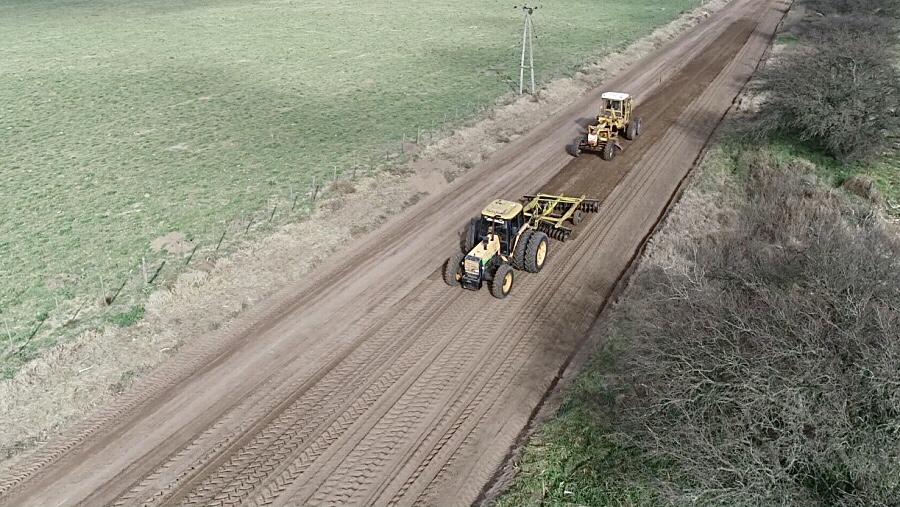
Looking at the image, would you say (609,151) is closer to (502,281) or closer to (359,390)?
(502,281)

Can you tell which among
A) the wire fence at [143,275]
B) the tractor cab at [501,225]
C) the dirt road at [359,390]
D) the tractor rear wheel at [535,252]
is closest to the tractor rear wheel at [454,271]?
the dirt road at [359,390]

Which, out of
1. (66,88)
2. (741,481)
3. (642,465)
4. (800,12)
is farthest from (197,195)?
(800,12)

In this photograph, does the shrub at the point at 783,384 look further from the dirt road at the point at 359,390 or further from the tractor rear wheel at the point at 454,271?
the tractor rear wheel at the point at 454,271

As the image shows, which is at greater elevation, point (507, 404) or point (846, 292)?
point (846, 292)

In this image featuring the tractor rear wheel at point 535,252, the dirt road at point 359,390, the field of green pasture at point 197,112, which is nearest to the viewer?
the dirt road at point 359,390

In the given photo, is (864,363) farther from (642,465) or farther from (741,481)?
(642,465)

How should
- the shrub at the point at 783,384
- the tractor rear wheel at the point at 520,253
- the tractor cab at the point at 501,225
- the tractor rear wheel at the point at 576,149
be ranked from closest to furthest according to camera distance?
the shrub at the point at 783,384, the tractor cab at the point at 501,225, the tractor rear wheel at the point at 520,253, the tractor rear wheel at the point at 576,149
